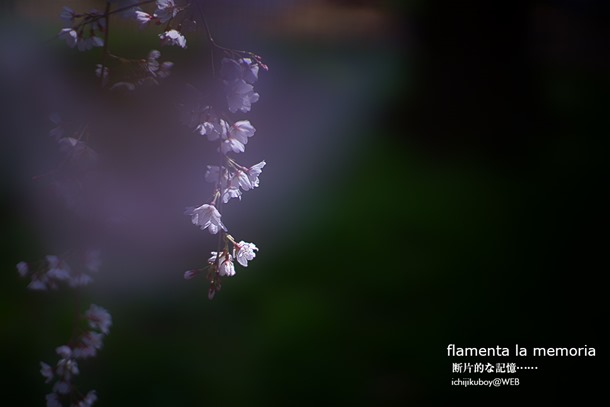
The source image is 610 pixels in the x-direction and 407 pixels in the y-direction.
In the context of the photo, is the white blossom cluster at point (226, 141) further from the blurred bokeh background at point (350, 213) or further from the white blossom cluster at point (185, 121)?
the blurred bokeh background at point (350, 213)

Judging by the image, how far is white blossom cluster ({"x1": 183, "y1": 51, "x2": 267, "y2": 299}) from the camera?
0.69 meters

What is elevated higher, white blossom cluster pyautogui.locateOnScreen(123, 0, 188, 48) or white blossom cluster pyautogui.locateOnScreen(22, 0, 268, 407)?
white blossom cluster pyautogui.locateOnScreen(123, 0, 188, 48)

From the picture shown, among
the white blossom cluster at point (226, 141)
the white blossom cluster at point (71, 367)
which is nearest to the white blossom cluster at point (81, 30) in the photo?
the white blossom cluster at point (226, 141)

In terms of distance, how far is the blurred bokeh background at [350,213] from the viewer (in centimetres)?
125

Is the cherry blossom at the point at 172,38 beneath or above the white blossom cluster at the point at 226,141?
above

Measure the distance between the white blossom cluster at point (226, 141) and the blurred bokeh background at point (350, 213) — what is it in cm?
12

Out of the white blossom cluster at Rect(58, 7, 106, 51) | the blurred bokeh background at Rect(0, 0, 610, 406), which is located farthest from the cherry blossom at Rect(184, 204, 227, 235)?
the white blossom cluster at Rect(58, 7, 106, 51)

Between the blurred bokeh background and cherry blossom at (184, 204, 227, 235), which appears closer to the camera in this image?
cherry blossom at (184, 204, 227, 235)

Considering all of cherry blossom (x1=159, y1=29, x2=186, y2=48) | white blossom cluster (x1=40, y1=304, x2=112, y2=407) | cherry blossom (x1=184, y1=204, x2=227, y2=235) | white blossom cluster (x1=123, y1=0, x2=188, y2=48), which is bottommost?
white blossom cluster (x1=40, y1=304, x2=112, y2=407)

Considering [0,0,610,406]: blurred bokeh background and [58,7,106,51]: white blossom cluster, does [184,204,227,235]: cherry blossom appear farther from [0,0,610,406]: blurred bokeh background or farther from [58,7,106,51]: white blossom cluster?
[58,7,106,51]: white blossom cluster

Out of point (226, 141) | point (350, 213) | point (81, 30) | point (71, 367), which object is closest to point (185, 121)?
point (226, 141)

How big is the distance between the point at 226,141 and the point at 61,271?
24cm

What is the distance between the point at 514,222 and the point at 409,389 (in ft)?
2.15

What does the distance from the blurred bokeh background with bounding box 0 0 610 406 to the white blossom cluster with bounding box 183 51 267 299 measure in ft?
0.39
